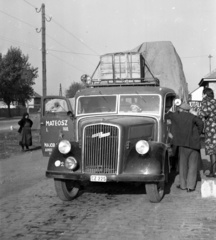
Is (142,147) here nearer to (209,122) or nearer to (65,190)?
(65,190)

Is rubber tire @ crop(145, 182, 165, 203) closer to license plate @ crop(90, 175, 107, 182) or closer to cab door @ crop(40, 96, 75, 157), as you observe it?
license plate @ crop(90, 175, 107, 182)

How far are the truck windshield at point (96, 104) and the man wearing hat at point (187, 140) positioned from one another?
1197mm

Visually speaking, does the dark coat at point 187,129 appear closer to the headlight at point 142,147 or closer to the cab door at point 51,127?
the headlight at point 142,147

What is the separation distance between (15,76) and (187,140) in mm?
49217

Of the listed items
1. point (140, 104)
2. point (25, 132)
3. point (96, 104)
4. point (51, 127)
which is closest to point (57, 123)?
point (51, 127)

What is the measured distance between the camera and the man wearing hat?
22.4 feet

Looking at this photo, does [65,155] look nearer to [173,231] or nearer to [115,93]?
[115,93]

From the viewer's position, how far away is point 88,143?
6109mm

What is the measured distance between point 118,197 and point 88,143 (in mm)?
1343

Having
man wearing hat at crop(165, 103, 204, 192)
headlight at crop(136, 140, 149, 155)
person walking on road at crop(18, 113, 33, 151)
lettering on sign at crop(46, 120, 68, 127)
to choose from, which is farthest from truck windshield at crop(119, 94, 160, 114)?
person walking on road at crop(18, 113, 33, 151)

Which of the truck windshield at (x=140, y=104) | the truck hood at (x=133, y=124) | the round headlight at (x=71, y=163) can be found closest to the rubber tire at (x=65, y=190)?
the round headlight at (x=71, y=163)

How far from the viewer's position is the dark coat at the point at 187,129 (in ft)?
22.4

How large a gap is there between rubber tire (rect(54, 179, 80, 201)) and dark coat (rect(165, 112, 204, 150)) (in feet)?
7.13

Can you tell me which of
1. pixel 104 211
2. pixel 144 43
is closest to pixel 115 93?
pixel 104 211
